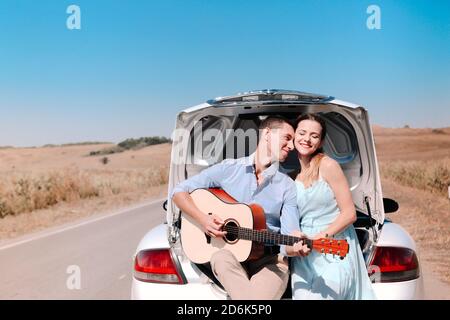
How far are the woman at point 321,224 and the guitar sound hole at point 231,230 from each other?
302 millimetres

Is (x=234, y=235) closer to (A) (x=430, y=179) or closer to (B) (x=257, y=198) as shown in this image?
(B) (x=257, y=198)

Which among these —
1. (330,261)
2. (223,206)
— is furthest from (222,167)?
(330,261)

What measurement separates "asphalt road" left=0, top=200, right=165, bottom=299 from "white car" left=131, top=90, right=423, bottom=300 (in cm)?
223

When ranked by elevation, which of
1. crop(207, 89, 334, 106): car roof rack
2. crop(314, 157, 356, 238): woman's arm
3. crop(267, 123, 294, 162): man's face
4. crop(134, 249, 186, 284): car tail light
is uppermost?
crop(207, 89, 334, 106): car roof rack

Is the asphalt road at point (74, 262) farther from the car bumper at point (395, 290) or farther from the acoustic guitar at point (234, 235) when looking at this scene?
the car bumper at point (395, 290)

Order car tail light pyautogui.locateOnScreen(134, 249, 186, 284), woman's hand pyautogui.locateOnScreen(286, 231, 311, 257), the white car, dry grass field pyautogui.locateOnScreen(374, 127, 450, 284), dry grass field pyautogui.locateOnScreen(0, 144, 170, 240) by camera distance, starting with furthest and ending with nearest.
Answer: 1. dry grass field pyautogui.locateOnScreen(0, 144, 170, 240)
2. dry grass field pyautogui.locateOnScreen(374, 127, 450, 284)
3. car tail light pyautogui.locateOnScreen(134, 249, 186, 284)
4. the white car
5. woman's hand pyautogui.locateOnScreen(286, 231, 311, 257)

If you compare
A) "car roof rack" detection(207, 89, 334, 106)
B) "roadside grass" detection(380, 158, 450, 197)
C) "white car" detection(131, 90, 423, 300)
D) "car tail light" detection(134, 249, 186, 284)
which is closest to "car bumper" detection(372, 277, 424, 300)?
"white car" detection(131, 90, 423, 300)

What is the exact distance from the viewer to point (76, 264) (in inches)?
337

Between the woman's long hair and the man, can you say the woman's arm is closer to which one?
the woman's long hair

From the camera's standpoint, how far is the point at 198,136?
200 inches

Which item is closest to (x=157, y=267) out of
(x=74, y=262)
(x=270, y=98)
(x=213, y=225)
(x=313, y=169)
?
(x=213, y=225)

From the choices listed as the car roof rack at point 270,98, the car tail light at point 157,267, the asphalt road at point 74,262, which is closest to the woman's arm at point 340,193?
the car roof rack at point 270,98

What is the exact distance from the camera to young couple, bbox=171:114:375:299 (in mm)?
3664

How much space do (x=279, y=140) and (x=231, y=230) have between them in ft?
2.15
